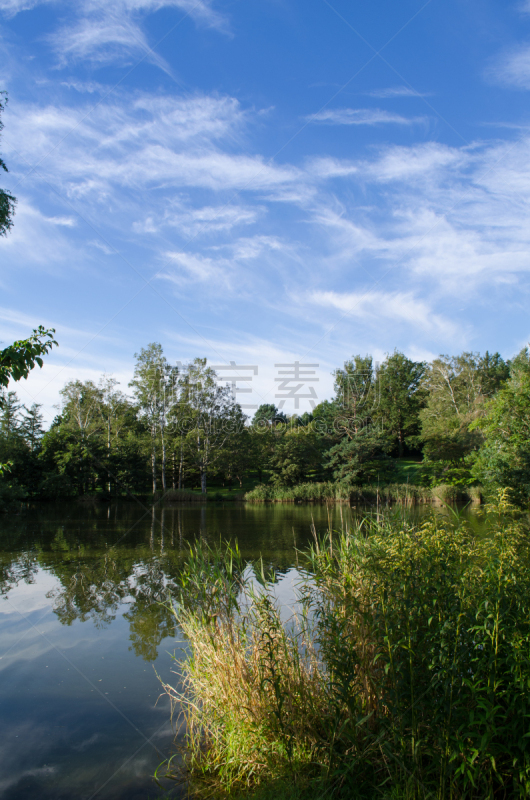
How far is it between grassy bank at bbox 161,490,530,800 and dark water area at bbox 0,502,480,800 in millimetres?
706

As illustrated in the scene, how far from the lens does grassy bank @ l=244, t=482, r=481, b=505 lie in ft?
100

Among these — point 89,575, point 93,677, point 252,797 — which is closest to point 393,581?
point 252,797

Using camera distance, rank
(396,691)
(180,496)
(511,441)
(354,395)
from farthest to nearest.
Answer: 1. (354,395)
2. (180,496)
3. (511,441)
4. (396,691)

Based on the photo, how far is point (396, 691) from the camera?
10.4 ft

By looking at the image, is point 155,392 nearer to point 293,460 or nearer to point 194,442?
point 194,442

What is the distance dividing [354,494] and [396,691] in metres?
32.2

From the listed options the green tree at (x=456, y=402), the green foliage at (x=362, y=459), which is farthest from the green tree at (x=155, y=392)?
the green tree at (x=456, y=402)

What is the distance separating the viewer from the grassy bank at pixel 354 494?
30516mm

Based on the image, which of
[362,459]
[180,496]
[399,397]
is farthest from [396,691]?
[399,397]

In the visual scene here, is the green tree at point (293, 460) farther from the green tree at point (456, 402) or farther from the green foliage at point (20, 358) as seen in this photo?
the green foliage at point (20, 358)

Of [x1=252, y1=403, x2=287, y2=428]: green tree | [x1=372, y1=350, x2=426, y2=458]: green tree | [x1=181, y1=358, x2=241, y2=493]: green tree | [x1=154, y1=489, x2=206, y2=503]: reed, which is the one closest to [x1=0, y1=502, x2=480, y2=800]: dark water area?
[x1=154, y1=489, x2=206, y2=503]: reed

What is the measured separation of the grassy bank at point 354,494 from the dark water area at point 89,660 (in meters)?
17.6

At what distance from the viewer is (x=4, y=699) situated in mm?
5500

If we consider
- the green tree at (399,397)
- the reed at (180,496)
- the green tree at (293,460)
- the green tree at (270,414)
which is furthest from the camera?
the green tree at (270,414)
